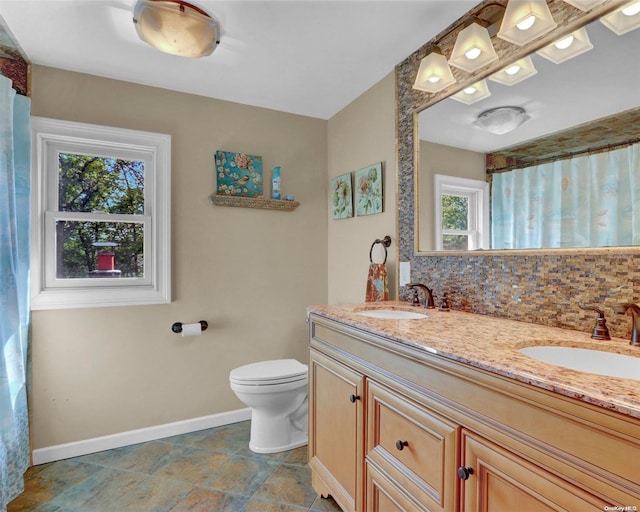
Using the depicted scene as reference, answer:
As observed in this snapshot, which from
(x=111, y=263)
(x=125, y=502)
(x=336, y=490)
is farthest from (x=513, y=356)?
(x=111, y=263)

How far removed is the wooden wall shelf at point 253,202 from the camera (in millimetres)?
2471

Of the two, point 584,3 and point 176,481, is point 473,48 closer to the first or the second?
point 584,3

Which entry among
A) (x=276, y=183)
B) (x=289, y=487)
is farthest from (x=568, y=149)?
(x=289, y=487)

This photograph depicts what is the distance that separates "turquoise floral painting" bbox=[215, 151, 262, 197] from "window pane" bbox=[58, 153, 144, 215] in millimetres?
524

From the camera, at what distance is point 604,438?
63 cm

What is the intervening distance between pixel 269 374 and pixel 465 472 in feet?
4.67

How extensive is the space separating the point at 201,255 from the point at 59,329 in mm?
936

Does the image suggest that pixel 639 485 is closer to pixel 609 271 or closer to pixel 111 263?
pixel 609 271

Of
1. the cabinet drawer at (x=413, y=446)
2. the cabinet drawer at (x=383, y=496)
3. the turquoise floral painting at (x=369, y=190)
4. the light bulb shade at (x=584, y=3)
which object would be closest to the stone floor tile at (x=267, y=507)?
the cabinet drawer at (x=383, y=496)

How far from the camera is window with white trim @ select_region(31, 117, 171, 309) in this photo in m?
2.08

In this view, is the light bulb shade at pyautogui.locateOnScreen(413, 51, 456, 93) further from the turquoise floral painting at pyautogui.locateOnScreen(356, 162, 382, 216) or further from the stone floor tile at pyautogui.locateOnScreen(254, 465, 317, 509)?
the stone floor tile at pyautogui.locateOnScreen(254, 465, 317, 509)

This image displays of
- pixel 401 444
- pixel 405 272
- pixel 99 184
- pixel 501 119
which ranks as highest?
pixel 501 119

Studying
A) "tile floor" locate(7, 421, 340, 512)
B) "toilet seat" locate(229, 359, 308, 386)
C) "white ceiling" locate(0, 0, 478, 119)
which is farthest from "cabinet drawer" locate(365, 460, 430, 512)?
"white ceiling" locate(0, 0, 478, 119)

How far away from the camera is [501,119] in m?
1.49
